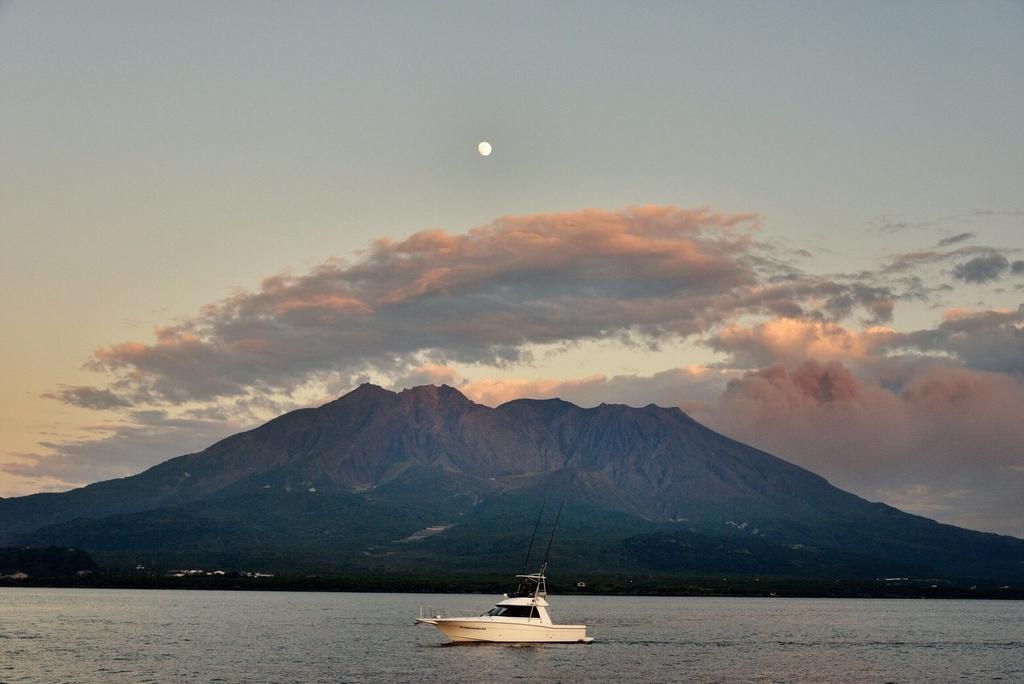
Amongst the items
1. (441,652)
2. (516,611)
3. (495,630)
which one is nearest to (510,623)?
(516,611)

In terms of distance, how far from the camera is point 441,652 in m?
109

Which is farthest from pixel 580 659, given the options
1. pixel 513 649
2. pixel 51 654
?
pixel 51 654

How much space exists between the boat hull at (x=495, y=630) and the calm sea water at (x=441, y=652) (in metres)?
1.50

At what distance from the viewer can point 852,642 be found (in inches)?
5507

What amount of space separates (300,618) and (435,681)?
84.4m

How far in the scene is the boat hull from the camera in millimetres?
106688

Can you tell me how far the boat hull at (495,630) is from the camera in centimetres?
10669

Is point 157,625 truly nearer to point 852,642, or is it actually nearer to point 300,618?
point 300,618

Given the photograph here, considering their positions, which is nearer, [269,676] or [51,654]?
[269,676]

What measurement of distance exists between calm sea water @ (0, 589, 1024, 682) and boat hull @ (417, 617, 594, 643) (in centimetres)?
150

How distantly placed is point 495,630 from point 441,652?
20.4 feet

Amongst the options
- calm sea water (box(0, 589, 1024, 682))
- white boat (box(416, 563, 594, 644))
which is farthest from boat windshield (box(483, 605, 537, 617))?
calm sea water (box(0, 589, 1024, 682))

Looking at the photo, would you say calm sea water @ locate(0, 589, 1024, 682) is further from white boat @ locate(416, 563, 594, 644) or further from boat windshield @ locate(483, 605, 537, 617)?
boat windshield @ locate(483, 605, 537, 617)

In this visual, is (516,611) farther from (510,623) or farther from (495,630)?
(495,630)
